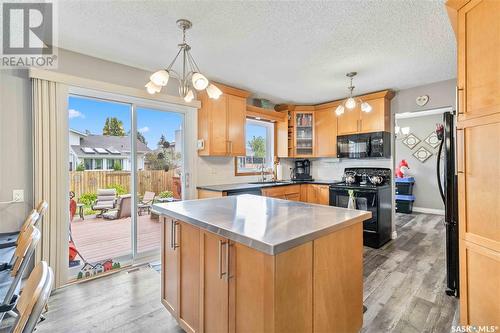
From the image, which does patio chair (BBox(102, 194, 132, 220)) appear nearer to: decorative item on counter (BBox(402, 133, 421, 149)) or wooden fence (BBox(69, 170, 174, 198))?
wooden fence (BBox(69, 170, 174, 198))

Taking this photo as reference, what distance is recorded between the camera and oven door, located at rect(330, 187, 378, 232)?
3.71m

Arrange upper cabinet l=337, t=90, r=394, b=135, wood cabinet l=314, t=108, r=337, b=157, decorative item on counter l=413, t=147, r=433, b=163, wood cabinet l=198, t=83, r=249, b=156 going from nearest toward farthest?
wood cabinet l=198, t=83, r=249, b=156 → upper cabinet l=337, t=90, r=394, b=135 → wood cabinet l=314, t=108, r=337, b=157 → decorative item on counter l=413, t=147, r=433, b=163

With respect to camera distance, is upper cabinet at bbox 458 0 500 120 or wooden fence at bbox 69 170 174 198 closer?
upper cabinet at bbox 458 0 500 120

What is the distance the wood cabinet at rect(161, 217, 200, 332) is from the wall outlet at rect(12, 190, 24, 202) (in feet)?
5.24

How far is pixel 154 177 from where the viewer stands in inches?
133

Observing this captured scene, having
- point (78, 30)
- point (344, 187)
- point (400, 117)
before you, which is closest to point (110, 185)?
point (78, 30)

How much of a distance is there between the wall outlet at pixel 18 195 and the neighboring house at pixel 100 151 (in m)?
0.49

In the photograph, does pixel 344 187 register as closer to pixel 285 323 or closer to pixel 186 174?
pixel 186 174

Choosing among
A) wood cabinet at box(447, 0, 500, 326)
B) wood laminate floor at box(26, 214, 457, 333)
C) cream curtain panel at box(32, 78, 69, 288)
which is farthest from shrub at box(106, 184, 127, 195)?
wood cabinet at box(447, 0, 500, 326)

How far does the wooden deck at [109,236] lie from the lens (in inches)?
119

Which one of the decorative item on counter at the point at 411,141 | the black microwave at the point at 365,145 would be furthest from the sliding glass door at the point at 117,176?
the decorative item on counter at the point at 411,141

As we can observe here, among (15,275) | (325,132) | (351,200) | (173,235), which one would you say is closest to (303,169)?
(325,132)

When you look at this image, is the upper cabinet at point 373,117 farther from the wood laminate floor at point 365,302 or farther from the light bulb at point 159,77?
the light bulb at point 159,77

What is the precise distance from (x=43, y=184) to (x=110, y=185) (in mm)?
756
